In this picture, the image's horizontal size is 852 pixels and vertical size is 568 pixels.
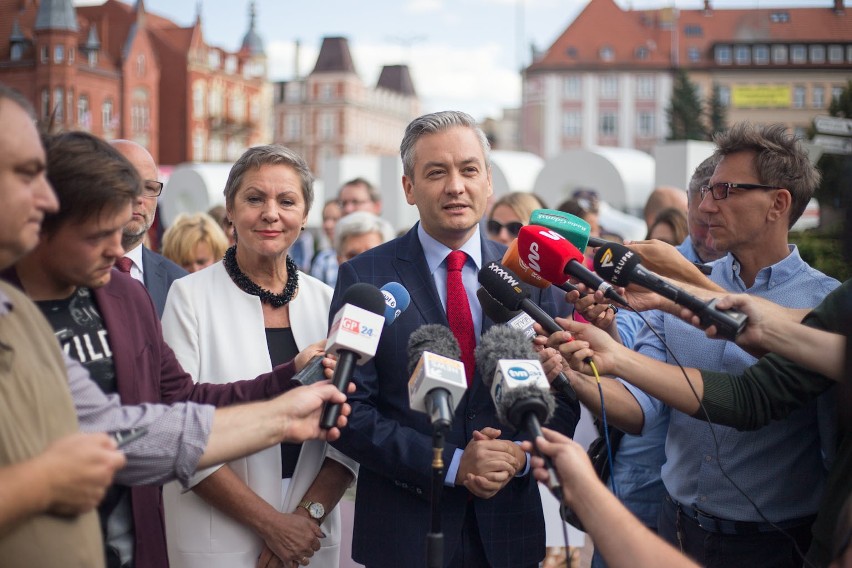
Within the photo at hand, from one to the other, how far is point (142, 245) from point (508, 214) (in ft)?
10.3

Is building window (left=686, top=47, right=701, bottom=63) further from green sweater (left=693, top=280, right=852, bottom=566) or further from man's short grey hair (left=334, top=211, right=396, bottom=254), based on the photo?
green sweater (left=693, top=280, right=852, bottom=566)

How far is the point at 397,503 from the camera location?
3248mm

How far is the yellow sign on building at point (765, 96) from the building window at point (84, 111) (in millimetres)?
31371

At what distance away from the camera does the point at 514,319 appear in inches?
122

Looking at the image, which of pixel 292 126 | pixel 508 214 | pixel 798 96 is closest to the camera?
pixel 508 214

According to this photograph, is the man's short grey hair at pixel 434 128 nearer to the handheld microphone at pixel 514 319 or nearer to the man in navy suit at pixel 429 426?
the man in navy suit at pixel 429 426

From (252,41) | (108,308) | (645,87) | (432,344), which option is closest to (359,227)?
(432,344)

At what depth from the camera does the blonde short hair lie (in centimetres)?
588

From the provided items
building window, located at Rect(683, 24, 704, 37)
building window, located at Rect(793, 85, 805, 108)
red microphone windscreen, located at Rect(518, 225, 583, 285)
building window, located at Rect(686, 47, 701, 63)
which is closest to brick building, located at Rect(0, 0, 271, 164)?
red microphone windscreen, located at Rect(518, 225, 583, 285)

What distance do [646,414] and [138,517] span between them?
191 centimetres

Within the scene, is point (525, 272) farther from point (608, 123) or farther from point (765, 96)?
point (608, 123)

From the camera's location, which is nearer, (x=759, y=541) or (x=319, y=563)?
(x=759, y=541)

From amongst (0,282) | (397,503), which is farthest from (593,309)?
(0,282)

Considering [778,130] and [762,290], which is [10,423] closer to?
[762,290]
